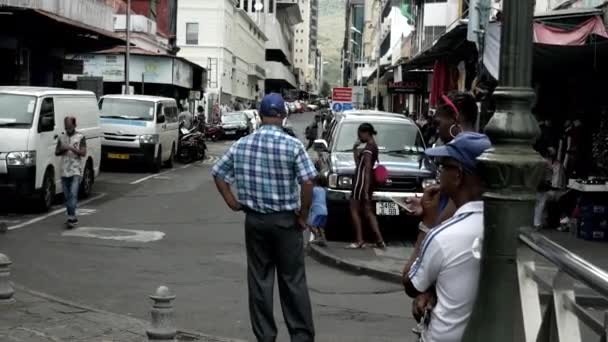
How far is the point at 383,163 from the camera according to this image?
1427cm

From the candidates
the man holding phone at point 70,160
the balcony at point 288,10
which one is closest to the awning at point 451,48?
the man holding phone at point 70,160

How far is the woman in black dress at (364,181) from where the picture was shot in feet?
40.9

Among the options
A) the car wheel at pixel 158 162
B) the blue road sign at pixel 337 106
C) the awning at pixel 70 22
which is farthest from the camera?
the blue road sign at pixel 337 106

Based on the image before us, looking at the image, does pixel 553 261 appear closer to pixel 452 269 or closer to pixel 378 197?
pixel 452 269

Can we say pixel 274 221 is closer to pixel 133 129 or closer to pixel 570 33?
pixel 570 33

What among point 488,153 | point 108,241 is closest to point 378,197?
point 108,241

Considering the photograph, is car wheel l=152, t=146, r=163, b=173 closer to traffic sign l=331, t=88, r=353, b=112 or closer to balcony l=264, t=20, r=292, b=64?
traffic sign l=331, t=88, r=353, b=112

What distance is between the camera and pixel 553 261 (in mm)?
3287

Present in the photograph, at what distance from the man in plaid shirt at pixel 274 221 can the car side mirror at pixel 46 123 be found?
10487mm

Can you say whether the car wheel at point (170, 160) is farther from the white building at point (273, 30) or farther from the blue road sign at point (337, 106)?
the white building at point (273, 30)

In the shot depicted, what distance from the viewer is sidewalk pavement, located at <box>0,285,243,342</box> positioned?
7.33 meters

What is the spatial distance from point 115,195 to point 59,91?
3316mm

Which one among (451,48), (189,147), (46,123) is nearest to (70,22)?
(189,147)

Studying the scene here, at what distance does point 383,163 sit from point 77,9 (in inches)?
704
